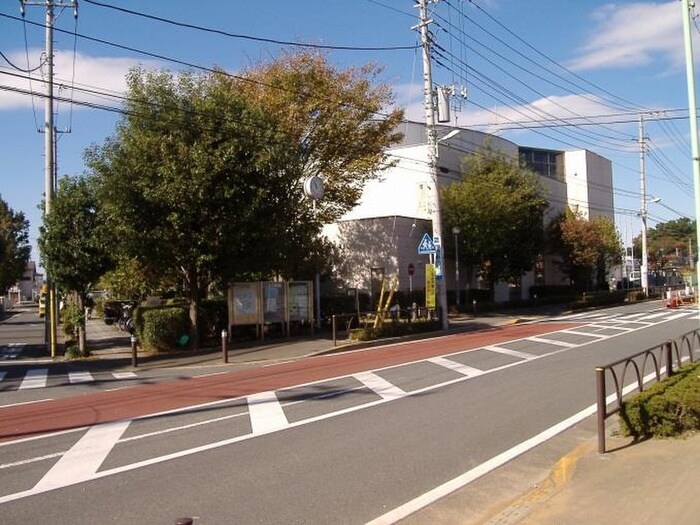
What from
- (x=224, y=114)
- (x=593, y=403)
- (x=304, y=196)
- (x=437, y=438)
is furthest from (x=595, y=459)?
(x=304, y=196)

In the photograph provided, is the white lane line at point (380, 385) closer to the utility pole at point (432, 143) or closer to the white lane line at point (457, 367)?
the white lane line at point (457, 367)

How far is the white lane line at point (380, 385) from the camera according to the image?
12.2m

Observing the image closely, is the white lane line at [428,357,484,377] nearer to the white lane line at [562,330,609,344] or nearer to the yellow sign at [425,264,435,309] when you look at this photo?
the white lane line at [562,330,609,344]

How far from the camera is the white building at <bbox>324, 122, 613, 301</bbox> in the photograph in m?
37.2

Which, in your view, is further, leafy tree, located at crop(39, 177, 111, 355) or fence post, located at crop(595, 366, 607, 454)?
leafy tree, located at crop(39, 177, 111, 355)

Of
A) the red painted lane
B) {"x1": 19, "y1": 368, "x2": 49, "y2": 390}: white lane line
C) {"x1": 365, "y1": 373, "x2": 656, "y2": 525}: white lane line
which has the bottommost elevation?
{"x1": 365, "y1": 373, "x2": 656, "y2": 525}: white lane line

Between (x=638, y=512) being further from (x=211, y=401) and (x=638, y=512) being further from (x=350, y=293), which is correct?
(x=350, y=293)

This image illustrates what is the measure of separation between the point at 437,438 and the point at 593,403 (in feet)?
11.9

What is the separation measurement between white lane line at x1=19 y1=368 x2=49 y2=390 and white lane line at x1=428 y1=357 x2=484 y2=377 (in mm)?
9286

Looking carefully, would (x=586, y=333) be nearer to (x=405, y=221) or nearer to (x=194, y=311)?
(x=194, y=311)

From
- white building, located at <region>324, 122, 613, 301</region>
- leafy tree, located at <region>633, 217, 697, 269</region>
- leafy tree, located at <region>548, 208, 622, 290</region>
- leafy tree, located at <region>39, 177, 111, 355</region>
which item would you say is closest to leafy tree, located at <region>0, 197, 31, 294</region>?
white building, located at <region>324, 122, 613, 301</region>

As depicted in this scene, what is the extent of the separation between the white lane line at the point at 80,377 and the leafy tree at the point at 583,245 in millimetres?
39611

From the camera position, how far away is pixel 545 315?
37.5 metres

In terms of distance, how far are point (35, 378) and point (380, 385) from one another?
911 cm
